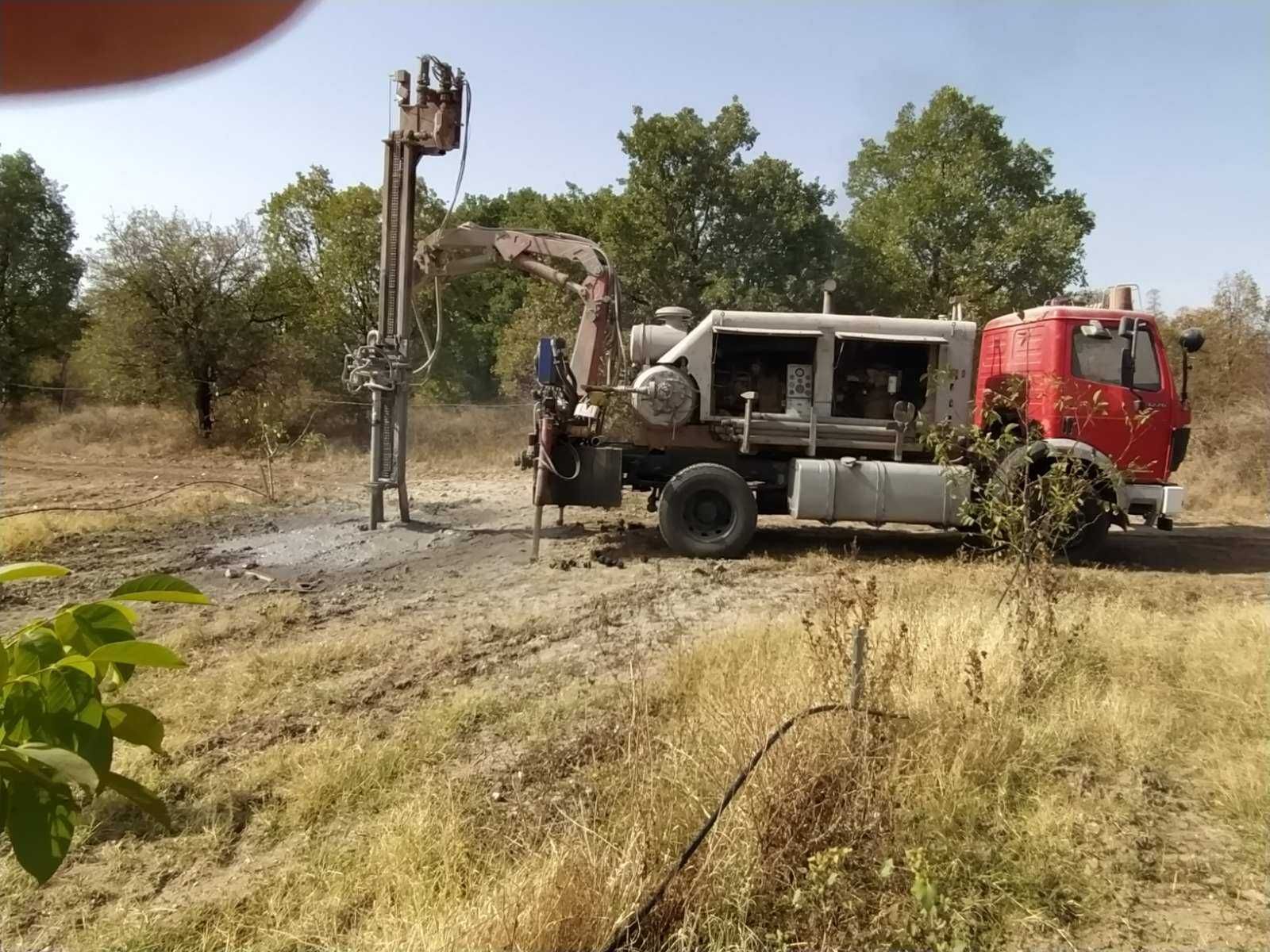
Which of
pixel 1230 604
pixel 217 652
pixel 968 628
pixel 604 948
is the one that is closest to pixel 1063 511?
pixel 968 628

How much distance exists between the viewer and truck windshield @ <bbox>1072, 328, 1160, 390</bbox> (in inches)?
365

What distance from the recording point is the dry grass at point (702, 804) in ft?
9.00

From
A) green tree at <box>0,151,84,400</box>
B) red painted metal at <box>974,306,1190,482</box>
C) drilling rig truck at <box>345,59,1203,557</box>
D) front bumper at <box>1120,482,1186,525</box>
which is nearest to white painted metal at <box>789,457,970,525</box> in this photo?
drilling rig truck at <box>345,59,1203,557</box>

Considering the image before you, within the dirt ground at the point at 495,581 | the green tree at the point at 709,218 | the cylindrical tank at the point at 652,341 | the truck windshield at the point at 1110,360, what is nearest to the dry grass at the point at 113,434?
the dirt ground at the point at 495,581

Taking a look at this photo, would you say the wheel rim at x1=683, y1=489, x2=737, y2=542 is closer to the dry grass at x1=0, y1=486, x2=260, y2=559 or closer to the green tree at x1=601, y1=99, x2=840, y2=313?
the dry grass at x1=0, y1=486, x2=260, y2=559

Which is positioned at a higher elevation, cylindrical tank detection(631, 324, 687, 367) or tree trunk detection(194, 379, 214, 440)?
cylindrical tank detection(631, 324, 687, 367)

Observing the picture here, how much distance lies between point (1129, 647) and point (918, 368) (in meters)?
5.44

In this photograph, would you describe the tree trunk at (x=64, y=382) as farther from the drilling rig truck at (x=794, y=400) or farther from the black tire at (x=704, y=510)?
the black tire at (x=704, y=510)

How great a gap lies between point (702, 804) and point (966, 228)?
882 inches

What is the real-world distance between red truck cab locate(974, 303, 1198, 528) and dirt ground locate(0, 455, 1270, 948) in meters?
0.97

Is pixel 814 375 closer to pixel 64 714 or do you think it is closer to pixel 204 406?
pixel 64 714

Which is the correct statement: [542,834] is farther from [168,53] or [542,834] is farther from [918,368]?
[918,368]

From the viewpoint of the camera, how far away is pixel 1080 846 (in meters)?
3.21

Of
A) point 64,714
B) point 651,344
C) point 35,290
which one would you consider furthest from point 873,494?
point 35,290
